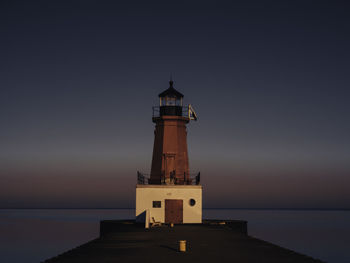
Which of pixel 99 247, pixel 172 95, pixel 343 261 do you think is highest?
pixel 172 95

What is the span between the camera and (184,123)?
33031 millimetres

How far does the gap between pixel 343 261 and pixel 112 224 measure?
24.2 metres

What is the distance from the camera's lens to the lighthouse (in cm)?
3072

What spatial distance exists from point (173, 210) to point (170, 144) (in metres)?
4.91

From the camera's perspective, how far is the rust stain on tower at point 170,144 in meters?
32.3

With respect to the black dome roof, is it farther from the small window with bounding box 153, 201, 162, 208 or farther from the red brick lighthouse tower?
the small window with bounding box 153, 201, 162, 208

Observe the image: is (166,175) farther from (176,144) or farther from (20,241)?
(20,241)

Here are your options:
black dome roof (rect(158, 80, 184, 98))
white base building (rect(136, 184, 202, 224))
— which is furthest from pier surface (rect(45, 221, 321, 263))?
black dome roof (rect(158, 80, 184, 98))

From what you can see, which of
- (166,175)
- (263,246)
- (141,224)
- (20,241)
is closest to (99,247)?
(263,246)

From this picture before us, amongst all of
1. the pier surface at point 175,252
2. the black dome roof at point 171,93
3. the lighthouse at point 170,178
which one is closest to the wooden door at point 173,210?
the lighthouse at point 170,178

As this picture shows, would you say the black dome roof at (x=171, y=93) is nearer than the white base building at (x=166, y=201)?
No

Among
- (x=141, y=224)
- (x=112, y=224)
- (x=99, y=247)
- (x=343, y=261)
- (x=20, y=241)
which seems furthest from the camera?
(x=20, y=241)

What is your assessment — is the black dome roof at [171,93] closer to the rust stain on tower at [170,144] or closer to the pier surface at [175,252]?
the rust stain on tower at [170,144]

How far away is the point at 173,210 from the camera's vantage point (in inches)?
1210
